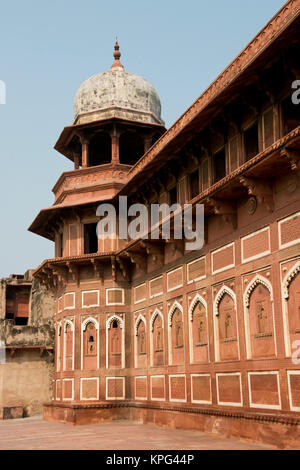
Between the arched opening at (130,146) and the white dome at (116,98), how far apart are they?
0.96 meters

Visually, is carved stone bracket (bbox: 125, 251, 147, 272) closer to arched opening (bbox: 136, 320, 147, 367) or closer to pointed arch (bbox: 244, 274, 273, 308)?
arched opening (bbox: 136, 320, 147, 367)

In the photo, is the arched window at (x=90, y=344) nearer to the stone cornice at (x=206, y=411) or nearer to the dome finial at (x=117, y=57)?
the stone cornice at (x=206, y=411)

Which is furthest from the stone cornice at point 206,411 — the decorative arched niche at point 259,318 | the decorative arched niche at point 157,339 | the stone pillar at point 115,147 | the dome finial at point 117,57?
the dome finial at point 117,57

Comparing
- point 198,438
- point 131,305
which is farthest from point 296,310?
point 131,305

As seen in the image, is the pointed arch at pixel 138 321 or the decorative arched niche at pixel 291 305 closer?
the decorative arched niche at pixel 291 305

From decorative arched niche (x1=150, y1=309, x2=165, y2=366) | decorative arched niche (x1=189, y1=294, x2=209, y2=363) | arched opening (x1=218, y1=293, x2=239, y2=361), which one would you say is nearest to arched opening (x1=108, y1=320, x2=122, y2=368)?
decorative arched niche (x1=150, y1=309, x2=165, y2=366)

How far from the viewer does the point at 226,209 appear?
13477mm

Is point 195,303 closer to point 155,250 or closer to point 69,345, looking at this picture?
point 155,250

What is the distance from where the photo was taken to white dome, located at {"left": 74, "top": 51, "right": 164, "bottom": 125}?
22484 mm

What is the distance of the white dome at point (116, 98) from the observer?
22.5m

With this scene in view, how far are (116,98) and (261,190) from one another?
39.3 feet

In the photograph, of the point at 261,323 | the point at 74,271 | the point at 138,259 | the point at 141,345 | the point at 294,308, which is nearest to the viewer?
the point at 294,308

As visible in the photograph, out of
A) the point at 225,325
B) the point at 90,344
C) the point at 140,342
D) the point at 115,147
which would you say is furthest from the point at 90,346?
the point at 225,325

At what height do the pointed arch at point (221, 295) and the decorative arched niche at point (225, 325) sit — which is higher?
the pointed arch at point (221, 295)
